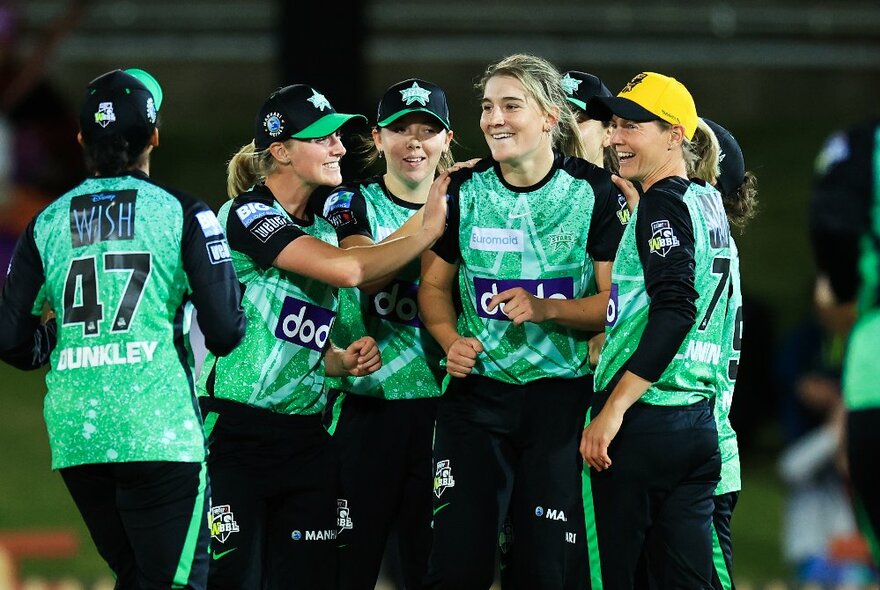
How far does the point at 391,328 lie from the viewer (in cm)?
504

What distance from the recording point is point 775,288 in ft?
41.1

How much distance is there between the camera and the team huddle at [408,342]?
13.3ft

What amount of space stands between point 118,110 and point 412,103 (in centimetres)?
113

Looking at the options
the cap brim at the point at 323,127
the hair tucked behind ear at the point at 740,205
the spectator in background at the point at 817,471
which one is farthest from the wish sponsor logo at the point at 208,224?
the spectator in background at the point at 817,471

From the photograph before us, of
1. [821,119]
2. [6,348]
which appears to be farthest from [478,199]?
[821,119]

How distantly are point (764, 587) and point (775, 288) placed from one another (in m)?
5.31

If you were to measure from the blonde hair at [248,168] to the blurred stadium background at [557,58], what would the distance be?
8111 millimetres

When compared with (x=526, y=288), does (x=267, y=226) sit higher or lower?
higher

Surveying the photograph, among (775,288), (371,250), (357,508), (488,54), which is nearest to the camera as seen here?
(371,250)

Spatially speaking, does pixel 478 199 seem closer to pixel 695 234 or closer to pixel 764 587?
pixel 695 234

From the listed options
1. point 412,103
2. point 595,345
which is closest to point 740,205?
point 595,345

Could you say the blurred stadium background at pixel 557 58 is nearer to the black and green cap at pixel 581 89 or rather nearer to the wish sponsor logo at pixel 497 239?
the black and green cap at pixel 581 89

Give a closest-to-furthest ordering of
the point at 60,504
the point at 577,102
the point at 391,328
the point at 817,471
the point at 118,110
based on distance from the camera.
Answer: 1. the point at 118,110
2. the point at 391,328
3. the point at 577,102
4. the point at 817,471
5. the point at 60,504

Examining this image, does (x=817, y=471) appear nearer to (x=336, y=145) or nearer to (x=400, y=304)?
(x=400, y=304)
